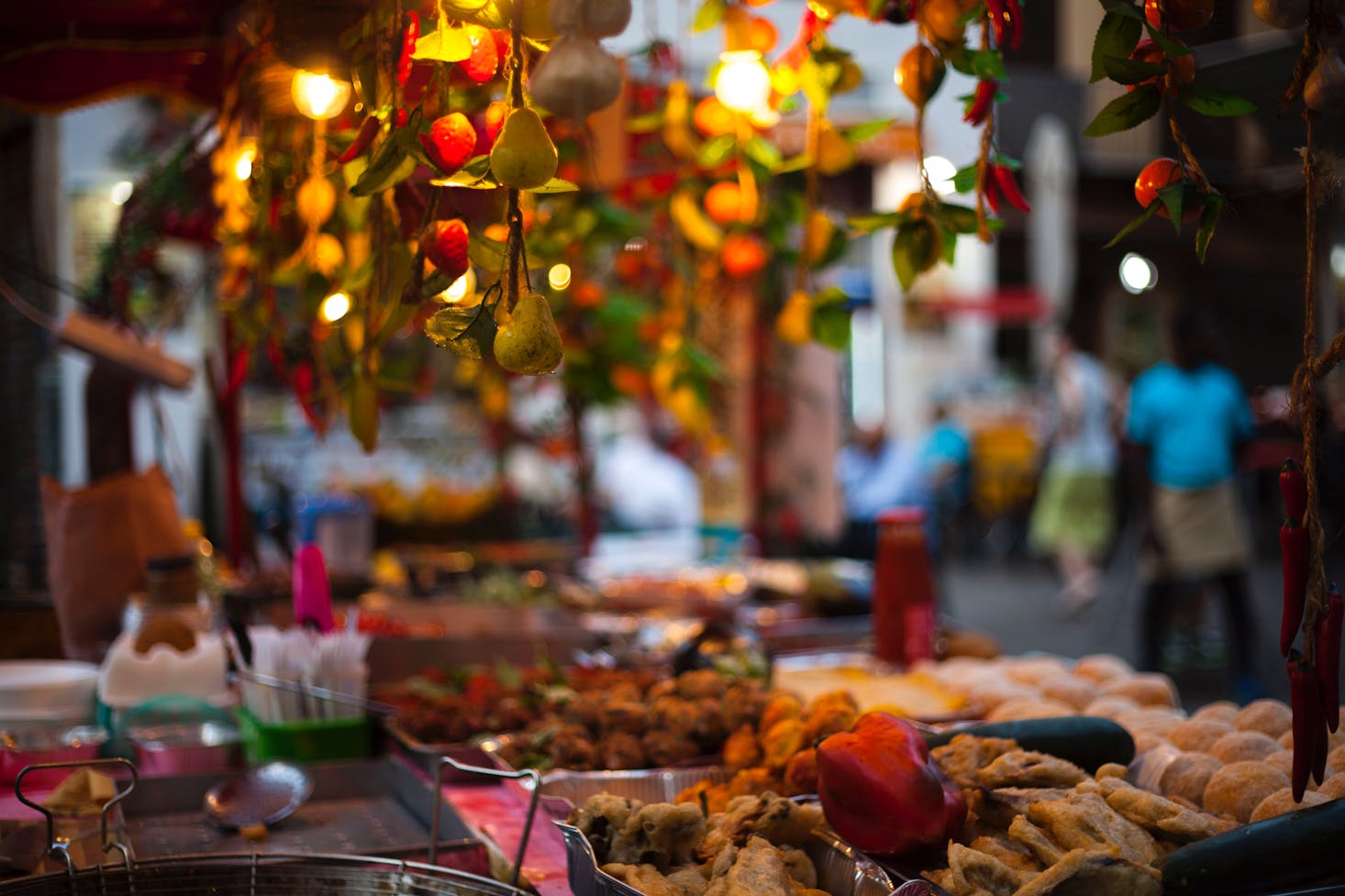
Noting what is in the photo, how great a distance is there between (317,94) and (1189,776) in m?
1.53

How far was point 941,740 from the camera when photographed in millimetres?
1559

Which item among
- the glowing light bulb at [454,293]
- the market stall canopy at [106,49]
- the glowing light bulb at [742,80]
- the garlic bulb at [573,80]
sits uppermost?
the market stall canopy at [106,49]

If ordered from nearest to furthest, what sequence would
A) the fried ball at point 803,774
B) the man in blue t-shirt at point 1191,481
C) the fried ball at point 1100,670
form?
the fried ball at point 803,774
the fried ball at point 1100,670
the man in blue t-shirt at point 1191,481

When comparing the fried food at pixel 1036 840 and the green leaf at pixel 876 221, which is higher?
the green leaf at pixel 876 221

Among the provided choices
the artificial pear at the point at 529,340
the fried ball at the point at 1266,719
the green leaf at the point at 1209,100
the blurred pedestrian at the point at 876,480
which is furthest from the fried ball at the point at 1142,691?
the blurred pedestrian at the point at 876,480

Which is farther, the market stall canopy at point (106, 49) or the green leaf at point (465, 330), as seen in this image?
the market stall canopy at point (106, 49)

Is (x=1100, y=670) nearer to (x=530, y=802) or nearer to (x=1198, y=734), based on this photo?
(x=1198, y=734)

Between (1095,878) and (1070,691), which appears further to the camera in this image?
(1070,691)

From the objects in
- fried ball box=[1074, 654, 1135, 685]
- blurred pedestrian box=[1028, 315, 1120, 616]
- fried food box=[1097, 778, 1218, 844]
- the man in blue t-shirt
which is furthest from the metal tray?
blurred pedestrian box=[1028, 315, 1120, 616]

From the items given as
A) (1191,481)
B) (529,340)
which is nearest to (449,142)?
(529,340)

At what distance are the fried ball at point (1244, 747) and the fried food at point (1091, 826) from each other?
31 cm

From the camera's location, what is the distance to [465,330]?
4.00ft

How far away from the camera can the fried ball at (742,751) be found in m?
1.72

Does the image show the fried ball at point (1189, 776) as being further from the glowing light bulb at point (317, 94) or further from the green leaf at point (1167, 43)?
the glowing light bulb at point (317, 94)
